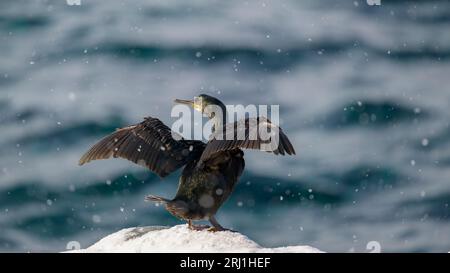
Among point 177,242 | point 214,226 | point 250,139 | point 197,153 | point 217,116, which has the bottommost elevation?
point 177,242

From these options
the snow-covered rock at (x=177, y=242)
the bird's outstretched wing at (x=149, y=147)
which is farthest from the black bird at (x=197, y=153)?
the snow-covered rock at (x=177, y=242)

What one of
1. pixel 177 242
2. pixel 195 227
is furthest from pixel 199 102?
pixel 177 242

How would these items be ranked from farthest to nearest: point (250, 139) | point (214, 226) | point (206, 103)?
point (206, 103) < point (214, 226) < point (250, 139)

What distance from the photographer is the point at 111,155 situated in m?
7.34

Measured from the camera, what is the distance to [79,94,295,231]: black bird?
6387 millimetres

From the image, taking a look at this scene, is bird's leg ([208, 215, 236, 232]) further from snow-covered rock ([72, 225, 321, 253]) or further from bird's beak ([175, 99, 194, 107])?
bird's beak ([175, 99, 194, 107])

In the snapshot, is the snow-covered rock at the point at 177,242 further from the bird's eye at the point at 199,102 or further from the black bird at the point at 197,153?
the bird's eye at the point at 199,102

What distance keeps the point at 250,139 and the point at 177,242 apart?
1.09 meters

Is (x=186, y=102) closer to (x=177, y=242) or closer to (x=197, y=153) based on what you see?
(x=197, y=153)

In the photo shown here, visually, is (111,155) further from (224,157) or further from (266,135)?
(266,135)

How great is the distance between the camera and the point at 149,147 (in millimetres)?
7262

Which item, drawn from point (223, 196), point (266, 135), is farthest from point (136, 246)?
point (266, 135)

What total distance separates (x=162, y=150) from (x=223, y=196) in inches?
31.4
